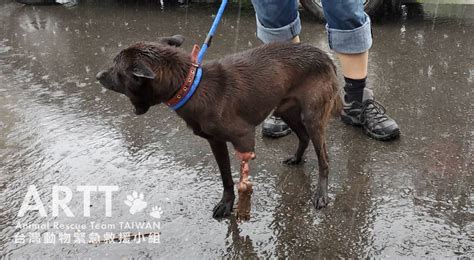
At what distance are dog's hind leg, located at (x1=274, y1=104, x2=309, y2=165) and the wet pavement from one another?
75mm

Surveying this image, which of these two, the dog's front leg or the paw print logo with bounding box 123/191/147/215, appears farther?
the paw print logo with bounding box 123/191/147/215

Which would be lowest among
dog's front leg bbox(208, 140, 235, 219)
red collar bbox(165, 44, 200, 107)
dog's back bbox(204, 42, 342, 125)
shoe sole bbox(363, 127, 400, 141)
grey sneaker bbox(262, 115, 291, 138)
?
shoe sole bbox(363, 127, 400, 141)

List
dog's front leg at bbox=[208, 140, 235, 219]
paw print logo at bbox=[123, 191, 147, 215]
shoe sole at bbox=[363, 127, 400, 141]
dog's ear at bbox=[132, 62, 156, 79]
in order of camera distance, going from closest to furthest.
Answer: dog's ear at bbox=[132, 62, 156, 79], dog's front leg at bbox=[208, 140, 235, 219], paw print logo at bbox=[123, 191, 147, 215], shoe sole at bbox=[363, 127, 400, 141]

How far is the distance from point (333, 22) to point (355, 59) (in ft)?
1.00

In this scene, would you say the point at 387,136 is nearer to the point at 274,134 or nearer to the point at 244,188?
the point at 274,134

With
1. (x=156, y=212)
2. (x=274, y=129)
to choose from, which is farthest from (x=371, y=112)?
Answer: (x=156, y=212)

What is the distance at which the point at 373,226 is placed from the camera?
245cm

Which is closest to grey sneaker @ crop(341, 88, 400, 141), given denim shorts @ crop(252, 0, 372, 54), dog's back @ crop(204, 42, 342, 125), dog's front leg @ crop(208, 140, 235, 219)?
denim shorts @ crop(252, 0, 372, 54)

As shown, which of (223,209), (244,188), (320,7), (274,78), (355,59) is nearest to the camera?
(244,188)

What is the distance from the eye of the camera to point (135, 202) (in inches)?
107

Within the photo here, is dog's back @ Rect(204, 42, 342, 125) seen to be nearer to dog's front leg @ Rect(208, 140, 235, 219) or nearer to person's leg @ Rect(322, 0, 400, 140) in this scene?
dog's front leg @ Rect(208, 140, 235, 219)

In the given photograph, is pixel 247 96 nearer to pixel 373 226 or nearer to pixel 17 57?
pixel 373 226

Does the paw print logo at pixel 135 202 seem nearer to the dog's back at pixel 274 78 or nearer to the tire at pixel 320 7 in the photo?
the dog's back at pixel 274 78

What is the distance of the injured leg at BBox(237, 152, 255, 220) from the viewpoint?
2277 mm
